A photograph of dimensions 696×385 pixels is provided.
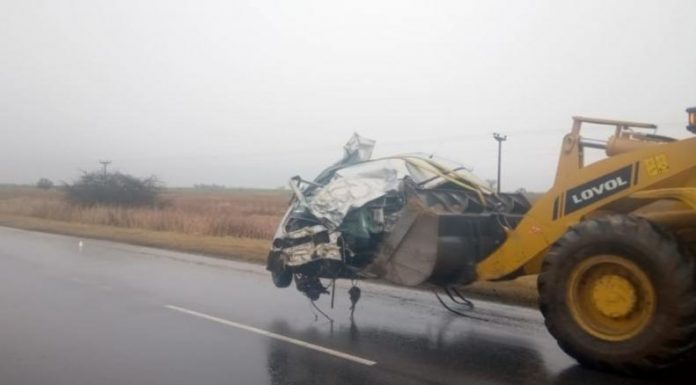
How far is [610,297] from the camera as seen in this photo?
5.83 metres

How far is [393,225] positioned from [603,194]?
260 centimetres

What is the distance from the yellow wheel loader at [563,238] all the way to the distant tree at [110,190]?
100ft

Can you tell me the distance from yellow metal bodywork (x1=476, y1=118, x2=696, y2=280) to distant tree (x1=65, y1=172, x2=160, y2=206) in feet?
109

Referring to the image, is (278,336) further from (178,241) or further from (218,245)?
(178,241)

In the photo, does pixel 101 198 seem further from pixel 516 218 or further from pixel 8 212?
pixel 516 218

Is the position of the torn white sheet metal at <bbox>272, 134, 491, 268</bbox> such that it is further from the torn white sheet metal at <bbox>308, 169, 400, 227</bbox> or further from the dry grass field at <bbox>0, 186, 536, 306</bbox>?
the dry grass field at <bbox>0, 186, 536, 306</bbox>

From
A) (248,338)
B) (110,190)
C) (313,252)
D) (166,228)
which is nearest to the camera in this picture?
(248,338)

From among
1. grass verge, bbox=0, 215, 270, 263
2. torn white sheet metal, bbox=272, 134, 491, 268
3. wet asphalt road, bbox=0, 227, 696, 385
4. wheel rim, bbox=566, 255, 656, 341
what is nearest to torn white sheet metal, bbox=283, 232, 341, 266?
torn white sheet metal, bbox=272, 134, 491, 268

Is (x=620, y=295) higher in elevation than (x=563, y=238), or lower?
lower

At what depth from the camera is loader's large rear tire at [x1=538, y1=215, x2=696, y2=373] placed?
5.33m

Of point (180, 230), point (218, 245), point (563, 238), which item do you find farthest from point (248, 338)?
point (180, 230)

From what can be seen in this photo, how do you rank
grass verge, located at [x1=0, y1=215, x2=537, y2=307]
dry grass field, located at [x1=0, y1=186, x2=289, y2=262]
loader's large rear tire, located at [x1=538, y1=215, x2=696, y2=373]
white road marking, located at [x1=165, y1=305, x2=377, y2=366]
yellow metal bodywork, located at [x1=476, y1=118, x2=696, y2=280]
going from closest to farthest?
loader's large rear tire, located at [x1=538, y1=215, x2=696, y2=373] < yellow metal bodywork, located at [x1=476, y1=118, x2=696, y2=280] < white road marking, located at [x1=165, y1=305, x2=377, y2=366] < grass verge, located at [x1=0, y1=215, x2=537, y2=307] < dry grass field, located at [x1=0, y1=186, x2=289, y2=262]

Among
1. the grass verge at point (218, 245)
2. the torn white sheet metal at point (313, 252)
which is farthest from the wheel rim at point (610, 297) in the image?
the grass verge at point (218, 245)

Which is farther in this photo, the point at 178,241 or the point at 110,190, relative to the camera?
the point at 110,190
